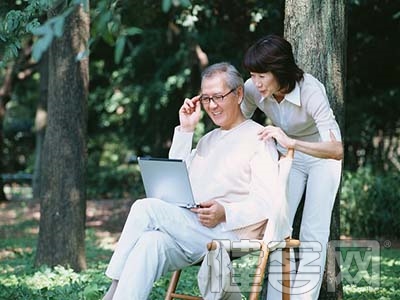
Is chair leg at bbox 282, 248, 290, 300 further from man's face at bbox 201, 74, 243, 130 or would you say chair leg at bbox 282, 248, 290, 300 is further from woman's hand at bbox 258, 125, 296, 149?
man's face at bbox 201, 74, 243, 130

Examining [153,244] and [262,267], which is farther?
[153,244]

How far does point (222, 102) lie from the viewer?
173 inches

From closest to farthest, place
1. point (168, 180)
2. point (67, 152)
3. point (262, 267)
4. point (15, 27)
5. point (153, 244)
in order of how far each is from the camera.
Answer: point (262, 267)
point (153, 244)
point (168, 180)
point (15, 27)
point (67, 152)

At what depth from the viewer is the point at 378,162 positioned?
43.3 ft

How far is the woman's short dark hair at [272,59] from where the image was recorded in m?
4.18

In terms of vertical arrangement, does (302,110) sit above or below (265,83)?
below

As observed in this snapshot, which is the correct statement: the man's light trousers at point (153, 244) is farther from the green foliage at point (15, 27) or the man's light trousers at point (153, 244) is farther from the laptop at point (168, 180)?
the green foliage at point (15, 27)

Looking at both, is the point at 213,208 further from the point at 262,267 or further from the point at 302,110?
the point at 302,110

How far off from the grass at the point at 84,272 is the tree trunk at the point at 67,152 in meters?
0.26

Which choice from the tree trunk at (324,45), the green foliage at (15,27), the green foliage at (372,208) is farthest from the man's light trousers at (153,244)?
the green foliage at (372,208)

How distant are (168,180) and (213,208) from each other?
0.29 m

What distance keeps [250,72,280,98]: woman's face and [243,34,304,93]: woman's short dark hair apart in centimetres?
2

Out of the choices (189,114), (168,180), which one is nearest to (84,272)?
A: (189,114)

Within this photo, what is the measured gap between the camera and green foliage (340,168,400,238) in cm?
1099
